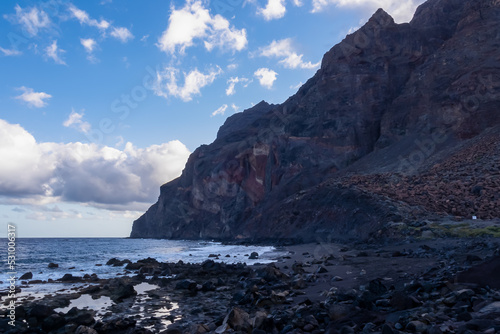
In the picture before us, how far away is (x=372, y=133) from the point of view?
77062 millimetres

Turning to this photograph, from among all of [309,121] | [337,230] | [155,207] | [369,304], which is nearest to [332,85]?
[309,121]

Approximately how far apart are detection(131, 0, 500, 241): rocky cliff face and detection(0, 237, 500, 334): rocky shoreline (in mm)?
22628

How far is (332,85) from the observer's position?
8562cm

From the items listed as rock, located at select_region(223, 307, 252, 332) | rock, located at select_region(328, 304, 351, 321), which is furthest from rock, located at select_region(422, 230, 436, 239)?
rock, located at select_region(223, 307, 252, 332)

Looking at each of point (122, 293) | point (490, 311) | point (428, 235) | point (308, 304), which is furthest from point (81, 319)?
point (428, 235)

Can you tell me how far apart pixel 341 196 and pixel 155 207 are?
474ft

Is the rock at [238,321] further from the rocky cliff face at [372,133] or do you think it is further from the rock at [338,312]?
the rocky cliff face at [372,133]

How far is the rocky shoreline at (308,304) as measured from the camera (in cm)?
763

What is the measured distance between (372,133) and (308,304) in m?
70.7

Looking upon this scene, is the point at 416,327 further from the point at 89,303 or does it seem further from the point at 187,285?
the point at 89,303

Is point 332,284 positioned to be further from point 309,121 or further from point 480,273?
point 309,121

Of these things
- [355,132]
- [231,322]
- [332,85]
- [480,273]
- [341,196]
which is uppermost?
[332,85]

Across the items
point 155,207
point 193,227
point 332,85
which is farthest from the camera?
point 155,207

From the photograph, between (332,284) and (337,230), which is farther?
(337,230)
